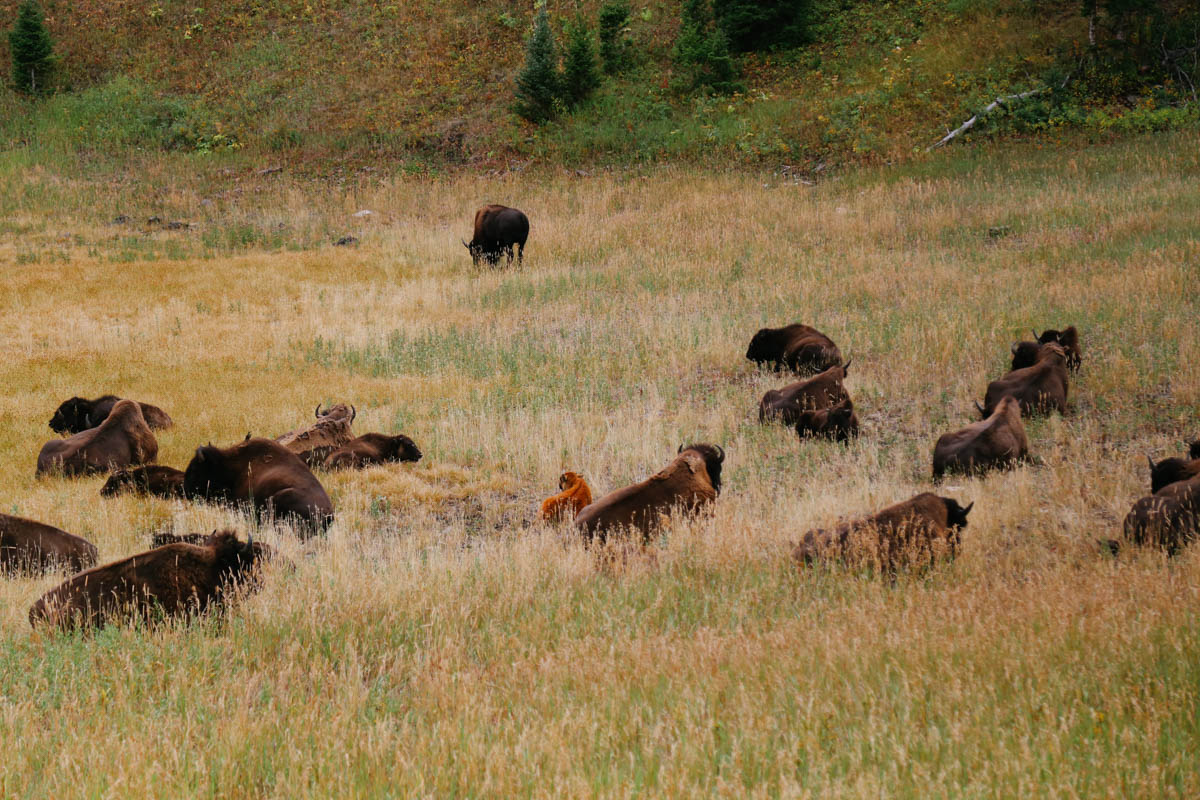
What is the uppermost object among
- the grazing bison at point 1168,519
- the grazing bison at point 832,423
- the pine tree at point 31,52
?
the pine tree at point 31,52

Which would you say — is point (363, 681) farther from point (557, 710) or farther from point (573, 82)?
point (573, 82)

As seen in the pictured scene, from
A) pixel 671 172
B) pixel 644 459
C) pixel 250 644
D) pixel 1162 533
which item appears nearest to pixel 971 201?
pixel 671 172

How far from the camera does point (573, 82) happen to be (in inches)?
1542

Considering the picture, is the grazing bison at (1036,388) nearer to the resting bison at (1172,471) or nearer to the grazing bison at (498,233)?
the resting bison at (1172,471)

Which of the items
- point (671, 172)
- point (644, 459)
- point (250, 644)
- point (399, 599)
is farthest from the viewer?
point (671, 172)

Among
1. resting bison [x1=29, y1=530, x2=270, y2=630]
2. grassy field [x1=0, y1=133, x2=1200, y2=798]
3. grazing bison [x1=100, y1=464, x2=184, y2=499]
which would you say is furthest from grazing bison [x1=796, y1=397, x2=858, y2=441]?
grazing bison [x1=100, y1=464, x2=184, y2=499]

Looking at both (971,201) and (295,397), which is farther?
(971,201)

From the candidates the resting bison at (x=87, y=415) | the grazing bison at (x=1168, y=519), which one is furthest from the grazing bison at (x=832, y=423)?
the resting bison at (x=87, y=415)

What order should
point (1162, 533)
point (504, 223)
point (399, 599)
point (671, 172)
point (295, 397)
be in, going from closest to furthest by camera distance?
point (399, 599)
point (1162, 533)
point (295, 397)
point (504, 223)
point (671, 172)

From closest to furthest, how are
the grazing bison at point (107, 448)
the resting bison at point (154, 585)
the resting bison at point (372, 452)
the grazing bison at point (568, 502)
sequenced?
the resting bison at point (154, 585) < the grazing bison at point (568, 502) < the grazing bison at point (107, 448) < the resting bison at point (372, 452)

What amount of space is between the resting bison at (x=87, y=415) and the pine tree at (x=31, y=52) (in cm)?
3936

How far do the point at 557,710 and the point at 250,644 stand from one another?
219 cm

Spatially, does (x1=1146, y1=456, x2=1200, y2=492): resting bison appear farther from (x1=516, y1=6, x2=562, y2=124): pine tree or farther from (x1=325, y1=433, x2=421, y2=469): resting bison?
(x1=516, y1=6, x2=562, y2=124): pine tree

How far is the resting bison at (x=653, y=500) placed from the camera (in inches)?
324
